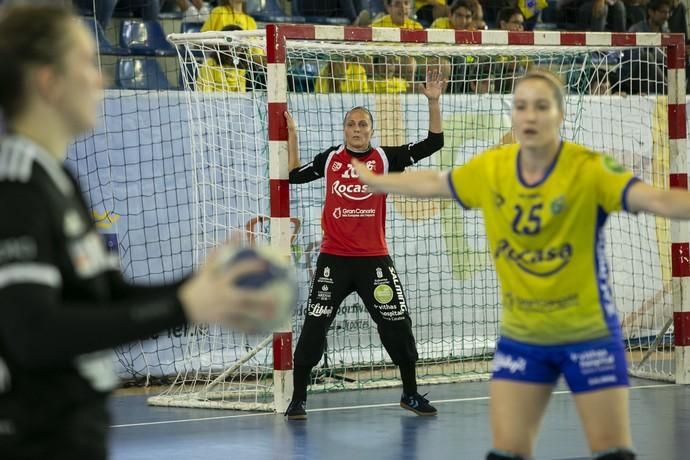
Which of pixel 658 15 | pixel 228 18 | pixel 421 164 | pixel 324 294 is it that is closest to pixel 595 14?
pixel 658 15

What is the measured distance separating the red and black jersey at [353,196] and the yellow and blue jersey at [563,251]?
4.30 metres

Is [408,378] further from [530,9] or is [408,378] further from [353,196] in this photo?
[530,9]

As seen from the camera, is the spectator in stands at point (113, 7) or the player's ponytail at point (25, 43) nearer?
the player's ponytail at point (25, 43)

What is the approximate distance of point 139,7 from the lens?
500 inches

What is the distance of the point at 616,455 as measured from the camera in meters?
4.14

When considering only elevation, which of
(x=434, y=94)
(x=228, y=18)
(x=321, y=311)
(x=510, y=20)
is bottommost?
(x=321, y=311)

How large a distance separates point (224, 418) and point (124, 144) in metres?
2.74

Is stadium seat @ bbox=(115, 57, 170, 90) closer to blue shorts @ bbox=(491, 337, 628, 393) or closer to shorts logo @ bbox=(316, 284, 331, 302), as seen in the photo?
shorts logo @ bbox=(316, 284, 331, 302)

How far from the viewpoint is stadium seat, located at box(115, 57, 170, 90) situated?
450 inches

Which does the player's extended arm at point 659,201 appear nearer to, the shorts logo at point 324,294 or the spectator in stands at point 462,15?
the shorts logo at point 324,294

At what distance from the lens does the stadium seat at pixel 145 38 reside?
476 inches

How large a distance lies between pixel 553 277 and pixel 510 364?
1.21ft

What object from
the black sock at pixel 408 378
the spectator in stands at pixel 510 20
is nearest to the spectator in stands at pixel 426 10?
the spectator in stands at pixel 510 20

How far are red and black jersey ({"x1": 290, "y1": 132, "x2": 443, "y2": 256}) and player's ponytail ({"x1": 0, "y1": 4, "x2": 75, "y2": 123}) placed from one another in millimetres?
6519
